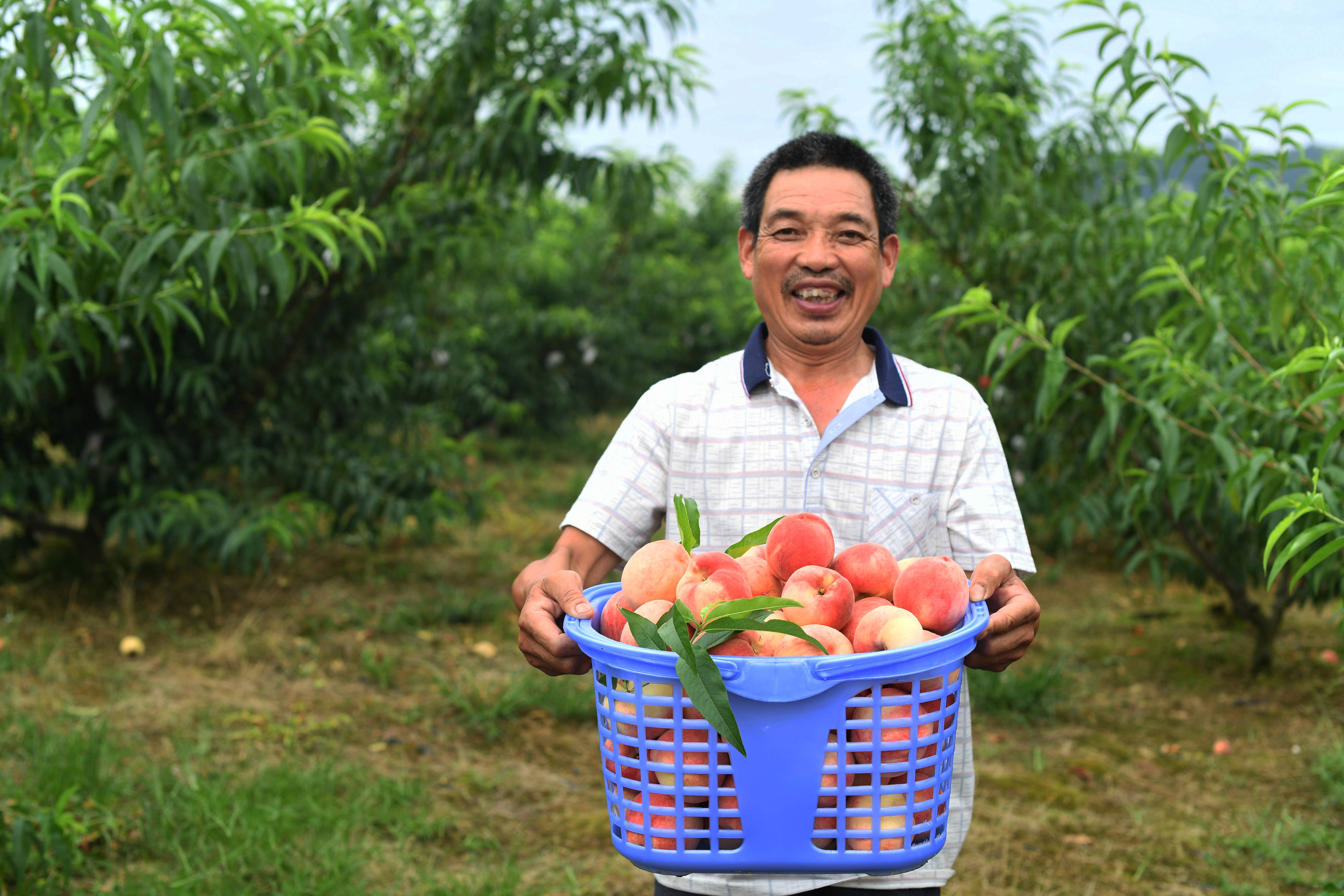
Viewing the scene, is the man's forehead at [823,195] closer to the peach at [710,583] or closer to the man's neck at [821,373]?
the man's neck at [821,373]

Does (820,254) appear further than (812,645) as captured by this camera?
Yes

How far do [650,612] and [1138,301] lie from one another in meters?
3.04

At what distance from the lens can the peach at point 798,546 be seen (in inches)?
55.2

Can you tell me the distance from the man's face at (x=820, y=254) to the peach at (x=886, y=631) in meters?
0.59

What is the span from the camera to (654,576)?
4.44ft

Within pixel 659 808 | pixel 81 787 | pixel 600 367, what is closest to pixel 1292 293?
pixel 659 808

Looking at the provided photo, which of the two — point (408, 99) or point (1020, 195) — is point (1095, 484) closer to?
point (1020, 195)

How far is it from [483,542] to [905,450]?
4.94m

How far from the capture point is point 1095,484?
12.8ft

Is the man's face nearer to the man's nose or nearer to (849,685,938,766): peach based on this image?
the man's nose

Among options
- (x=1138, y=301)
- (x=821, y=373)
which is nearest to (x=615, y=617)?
(x=821, y=373)

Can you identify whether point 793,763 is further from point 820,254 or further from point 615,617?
point 820,254

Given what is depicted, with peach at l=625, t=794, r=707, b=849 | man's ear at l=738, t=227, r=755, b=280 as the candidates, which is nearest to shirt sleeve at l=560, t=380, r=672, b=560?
man's ear at l=738, t=227, r=755, b=280

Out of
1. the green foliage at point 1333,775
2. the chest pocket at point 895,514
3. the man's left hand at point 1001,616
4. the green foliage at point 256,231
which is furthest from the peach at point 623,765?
the green foliage at point 1333,775
